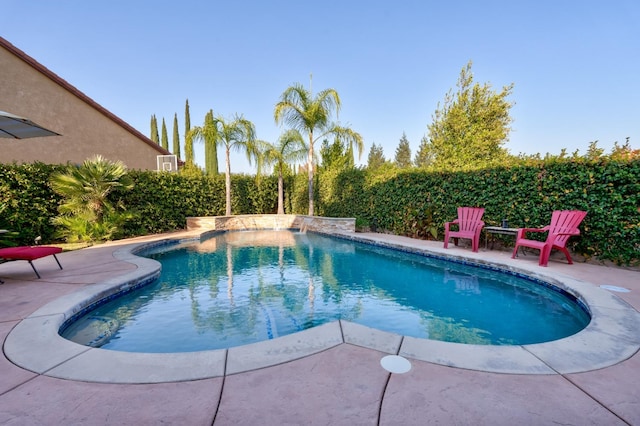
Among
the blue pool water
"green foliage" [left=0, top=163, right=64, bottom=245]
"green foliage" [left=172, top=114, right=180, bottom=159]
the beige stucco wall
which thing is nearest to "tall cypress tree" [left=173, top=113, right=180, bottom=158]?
"green foliage" [left=172, top=114, right=180, bottom=159]

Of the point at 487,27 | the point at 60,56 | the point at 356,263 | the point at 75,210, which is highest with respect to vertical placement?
the point at 487,27

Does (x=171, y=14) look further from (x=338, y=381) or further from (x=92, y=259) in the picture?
(x=338, y=381)

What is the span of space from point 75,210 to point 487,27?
52.5ft

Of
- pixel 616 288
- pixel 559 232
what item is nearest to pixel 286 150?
pixel 559 232

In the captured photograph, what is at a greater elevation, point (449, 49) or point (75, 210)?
point (449, 49)

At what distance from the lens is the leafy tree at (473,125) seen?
2505 centimetres

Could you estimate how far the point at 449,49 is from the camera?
589 inches

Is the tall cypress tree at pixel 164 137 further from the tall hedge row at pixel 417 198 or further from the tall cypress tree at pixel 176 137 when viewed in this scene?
the tall hedge row at pixel 417 198

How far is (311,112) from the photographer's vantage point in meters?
13.9

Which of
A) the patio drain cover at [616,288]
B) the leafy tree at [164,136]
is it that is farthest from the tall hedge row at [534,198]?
the leafy tree at [164,136]

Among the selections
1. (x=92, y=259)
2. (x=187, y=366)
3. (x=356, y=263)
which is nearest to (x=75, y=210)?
(x=92, y=259)

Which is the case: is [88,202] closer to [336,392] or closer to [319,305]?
[319,305]

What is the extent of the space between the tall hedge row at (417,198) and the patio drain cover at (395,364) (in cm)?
608

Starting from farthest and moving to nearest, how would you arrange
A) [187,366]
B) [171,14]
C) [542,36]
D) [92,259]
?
[542,36] < [171,14] < [92,259] < [187,366]
